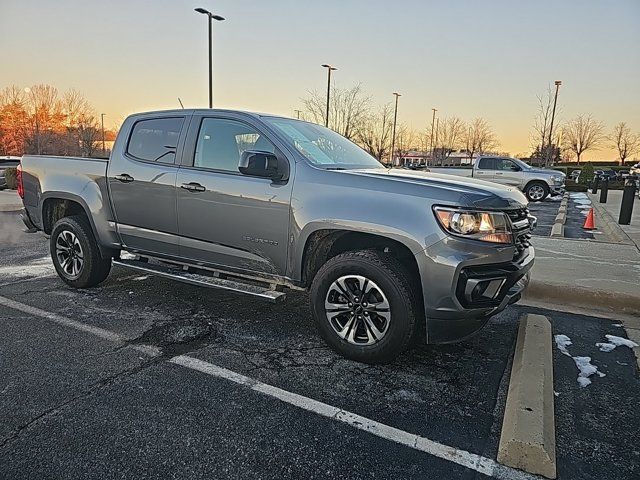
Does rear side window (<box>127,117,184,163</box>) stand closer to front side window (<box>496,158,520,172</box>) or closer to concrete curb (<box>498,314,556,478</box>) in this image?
concrete curb (<box>498,314,556,478</box>)

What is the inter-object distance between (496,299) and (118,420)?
2.49 m

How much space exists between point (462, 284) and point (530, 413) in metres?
0.85

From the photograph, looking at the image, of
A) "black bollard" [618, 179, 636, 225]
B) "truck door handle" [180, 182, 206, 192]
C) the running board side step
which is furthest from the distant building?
"truck door handle" [180, 182, 206, 192]

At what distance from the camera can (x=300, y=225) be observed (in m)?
3.70

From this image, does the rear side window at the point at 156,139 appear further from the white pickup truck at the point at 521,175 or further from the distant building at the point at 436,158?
the distant building at the point at 436,158

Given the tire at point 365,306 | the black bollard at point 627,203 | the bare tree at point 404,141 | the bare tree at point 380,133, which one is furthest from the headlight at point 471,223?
the bare tree at point 404,141

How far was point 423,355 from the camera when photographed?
12.3ft

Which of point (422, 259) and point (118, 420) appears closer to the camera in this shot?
point (118, 420)

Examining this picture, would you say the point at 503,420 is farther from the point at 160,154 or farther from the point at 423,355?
the point at 160,154

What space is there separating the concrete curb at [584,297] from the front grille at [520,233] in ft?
5.86

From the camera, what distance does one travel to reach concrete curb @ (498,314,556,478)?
2.37 meters

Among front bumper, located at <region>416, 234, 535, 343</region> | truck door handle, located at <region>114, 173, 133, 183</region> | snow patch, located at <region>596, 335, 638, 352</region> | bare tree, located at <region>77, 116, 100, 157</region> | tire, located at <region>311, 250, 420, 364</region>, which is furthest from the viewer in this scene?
bare tree, located at <region>77, 116, 100, 157</region>

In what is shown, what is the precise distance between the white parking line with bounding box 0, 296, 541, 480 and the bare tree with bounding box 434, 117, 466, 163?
52.3 metres


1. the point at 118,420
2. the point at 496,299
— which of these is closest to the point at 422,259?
the point at 496,299
